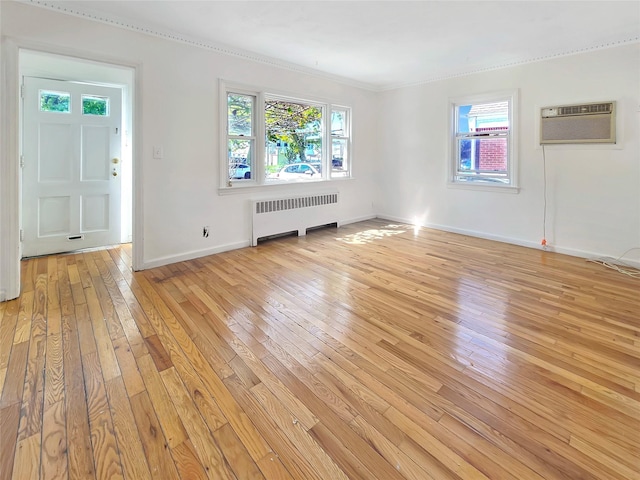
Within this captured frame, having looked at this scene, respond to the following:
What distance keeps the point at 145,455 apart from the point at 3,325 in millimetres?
1833

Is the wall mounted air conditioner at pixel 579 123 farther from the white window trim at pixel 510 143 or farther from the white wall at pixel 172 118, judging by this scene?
the white wall at pixel 172 118

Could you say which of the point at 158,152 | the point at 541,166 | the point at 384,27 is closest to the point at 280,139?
the point at 158,152

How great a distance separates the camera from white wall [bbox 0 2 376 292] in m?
2.94

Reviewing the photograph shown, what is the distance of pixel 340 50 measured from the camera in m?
4.07

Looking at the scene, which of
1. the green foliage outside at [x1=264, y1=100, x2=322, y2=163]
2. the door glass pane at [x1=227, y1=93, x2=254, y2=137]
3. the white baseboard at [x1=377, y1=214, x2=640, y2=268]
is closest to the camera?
the white baseboard at [x1=377, y1=214, x2=640, y2=268]

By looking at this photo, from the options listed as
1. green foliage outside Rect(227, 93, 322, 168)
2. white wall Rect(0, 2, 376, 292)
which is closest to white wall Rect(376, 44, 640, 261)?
green foliage outside Rect(227, 93, 322, 168)

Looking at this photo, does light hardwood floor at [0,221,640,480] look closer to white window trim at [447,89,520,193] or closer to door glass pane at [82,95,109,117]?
white window trim at [447,89,520,193]

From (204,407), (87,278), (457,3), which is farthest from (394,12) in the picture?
(87,278)

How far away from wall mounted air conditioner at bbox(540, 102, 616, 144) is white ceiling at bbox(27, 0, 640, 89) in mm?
645

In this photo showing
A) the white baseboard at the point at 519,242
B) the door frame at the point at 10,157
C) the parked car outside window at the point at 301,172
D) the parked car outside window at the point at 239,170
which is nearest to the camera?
the door frame at the point at 10,157

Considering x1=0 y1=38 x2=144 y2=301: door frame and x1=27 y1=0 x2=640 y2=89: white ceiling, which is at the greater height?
x1=27 y1=0 x2=640 y2=89: white ceiling

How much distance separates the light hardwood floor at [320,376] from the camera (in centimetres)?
131

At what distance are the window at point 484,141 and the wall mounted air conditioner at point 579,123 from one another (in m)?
0.43

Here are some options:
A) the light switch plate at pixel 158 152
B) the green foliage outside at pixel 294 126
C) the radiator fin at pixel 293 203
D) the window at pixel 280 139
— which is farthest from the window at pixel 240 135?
the light switch plate at pixel 158 152
